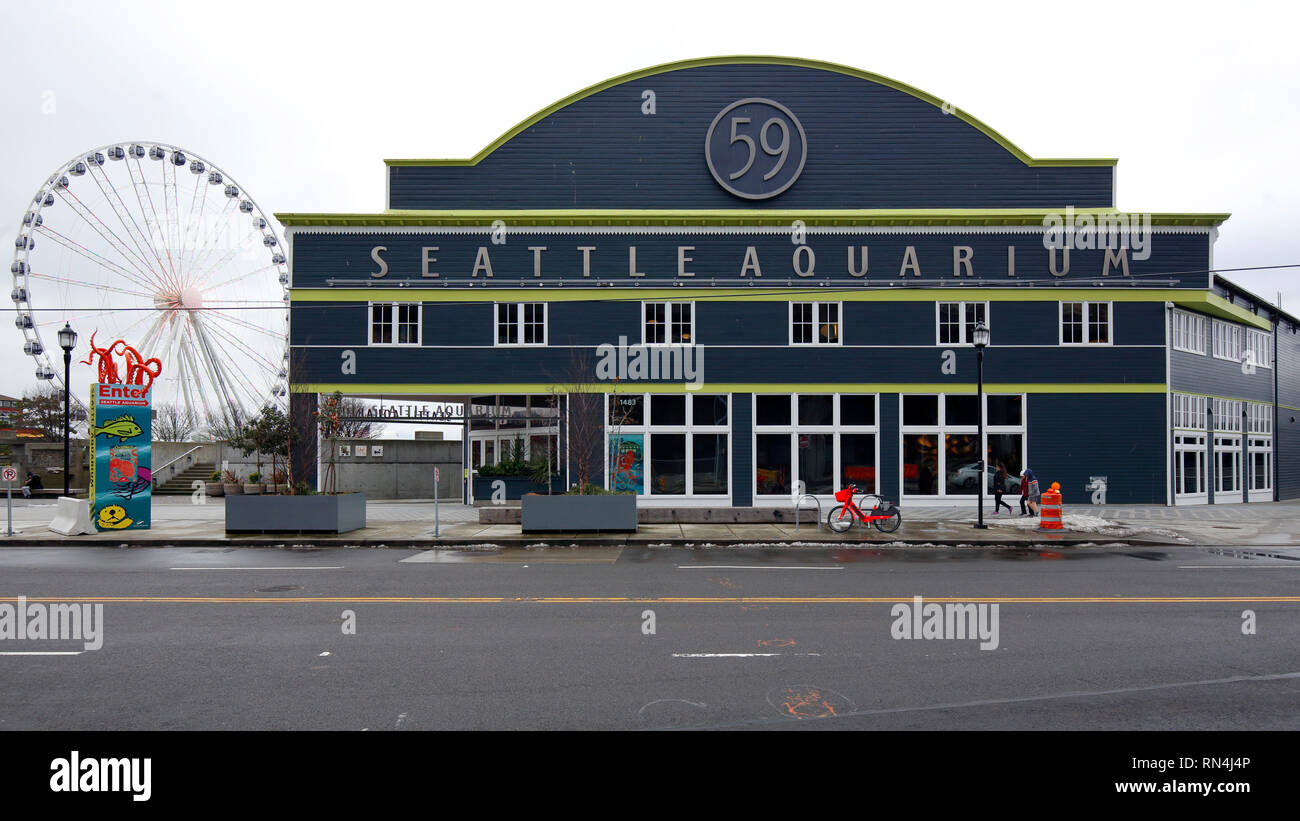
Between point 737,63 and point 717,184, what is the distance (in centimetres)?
460

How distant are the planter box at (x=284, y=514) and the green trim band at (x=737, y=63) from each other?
14.1 m

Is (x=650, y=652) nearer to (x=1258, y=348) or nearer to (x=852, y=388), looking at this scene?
(x=852, y=388)

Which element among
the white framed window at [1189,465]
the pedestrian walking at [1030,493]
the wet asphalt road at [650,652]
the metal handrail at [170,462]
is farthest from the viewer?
the metal handrail at [170,462]

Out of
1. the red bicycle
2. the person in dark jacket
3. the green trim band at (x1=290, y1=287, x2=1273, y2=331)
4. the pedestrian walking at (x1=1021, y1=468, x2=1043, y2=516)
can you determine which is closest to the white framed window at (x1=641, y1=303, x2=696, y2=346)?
the green trim band at (x1=290, y1=287, x2=1273, y2=331)

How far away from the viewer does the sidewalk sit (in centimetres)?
1839

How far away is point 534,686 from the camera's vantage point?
22.5 ft

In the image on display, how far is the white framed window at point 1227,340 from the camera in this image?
30.4m

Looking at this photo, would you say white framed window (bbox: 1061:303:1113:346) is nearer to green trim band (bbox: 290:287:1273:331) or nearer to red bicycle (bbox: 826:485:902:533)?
green trim band (bbox: 290:287:1273:331)

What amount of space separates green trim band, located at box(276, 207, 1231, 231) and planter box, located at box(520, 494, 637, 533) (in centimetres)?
1177

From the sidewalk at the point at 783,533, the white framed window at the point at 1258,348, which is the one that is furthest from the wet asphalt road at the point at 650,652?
the white framed window at the point at 1258,348

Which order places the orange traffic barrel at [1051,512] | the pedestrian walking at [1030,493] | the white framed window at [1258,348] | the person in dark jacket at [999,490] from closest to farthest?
the orange traffic barrel at [1051,512] → the pedestrian walking at [1030,493] → the person in dark jacket at [999,490] → the white framed window at [1258,348]

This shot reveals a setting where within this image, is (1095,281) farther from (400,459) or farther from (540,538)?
(400,459)

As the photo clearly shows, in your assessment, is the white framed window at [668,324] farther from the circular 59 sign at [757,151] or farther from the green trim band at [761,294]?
the circular 59 sign at [757,151]
